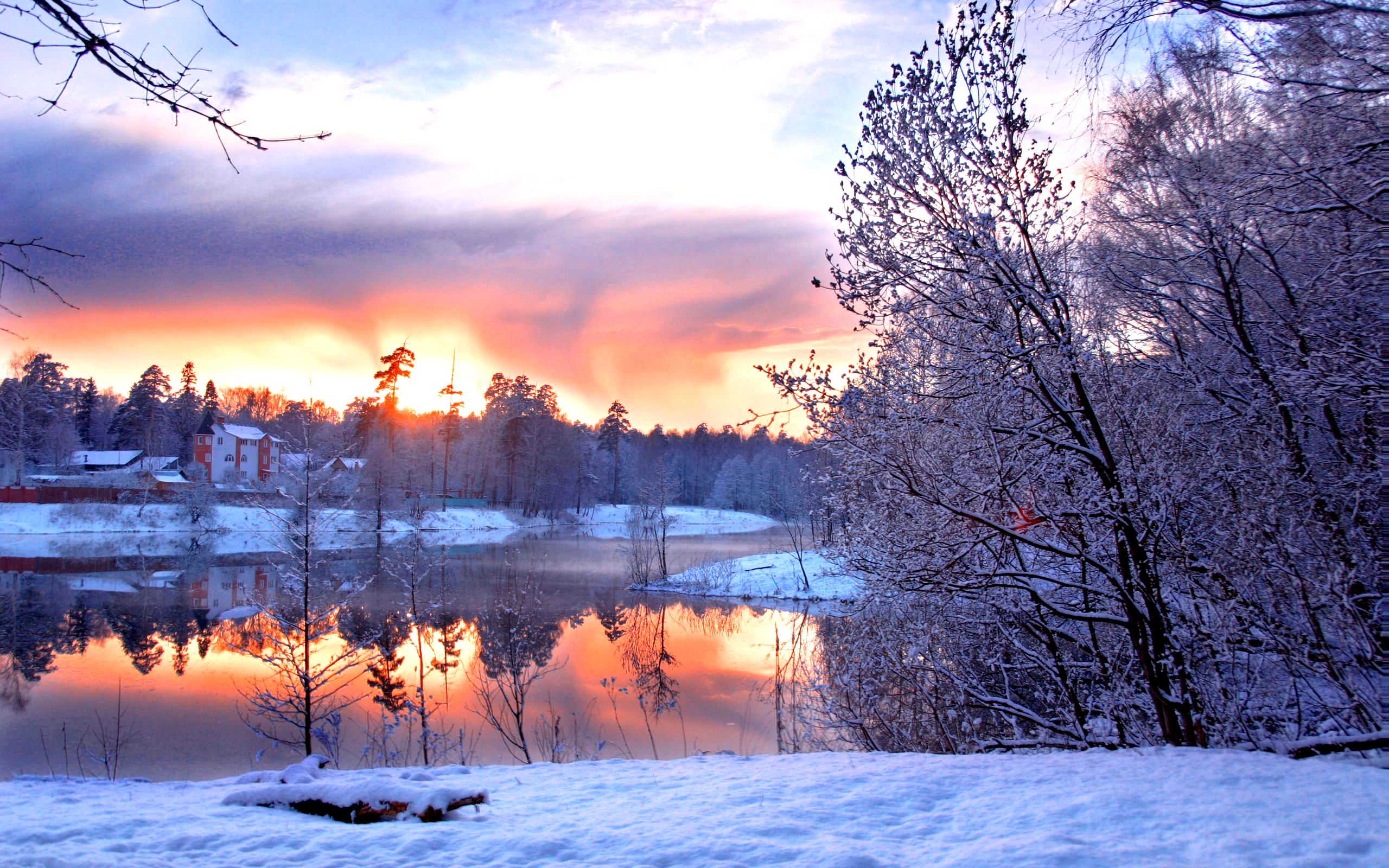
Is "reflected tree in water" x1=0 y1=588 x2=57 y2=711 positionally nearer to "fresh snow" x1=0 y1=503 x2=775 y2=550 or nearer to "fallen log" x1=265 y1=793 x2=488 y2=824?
"fallen log" x1=265 y1=793 x2=488 y2=824

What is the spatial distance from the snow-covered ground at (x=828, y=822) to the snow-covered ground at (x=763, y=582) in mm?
21307

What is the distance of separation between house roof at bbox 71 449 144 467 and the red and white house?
4.75m

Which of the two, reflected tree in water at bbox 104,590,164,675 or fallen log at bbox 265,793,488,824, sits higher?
fallen log at bbox 265,793,488,824

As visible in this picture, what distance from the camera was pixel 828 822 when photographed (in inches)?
161

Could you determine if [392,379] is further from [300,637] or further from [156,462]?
[300,637]

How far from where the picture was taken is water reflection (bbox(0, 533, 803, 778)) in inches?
475

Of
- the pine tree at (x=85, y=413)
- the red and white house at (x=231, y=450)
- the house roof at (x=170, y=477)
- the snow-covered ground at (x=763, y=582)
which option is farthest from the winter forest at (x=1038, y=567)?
the pine tree at (x=85, y=413)

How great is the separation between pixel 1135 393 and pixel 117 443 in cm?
8742

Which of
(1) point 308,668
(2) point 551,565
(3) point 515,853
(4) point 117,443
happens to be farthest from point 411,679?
(4) point 117,443

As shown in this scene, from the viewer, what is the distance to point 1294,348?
610cm

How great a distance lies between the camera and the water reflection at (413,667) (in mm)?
12055

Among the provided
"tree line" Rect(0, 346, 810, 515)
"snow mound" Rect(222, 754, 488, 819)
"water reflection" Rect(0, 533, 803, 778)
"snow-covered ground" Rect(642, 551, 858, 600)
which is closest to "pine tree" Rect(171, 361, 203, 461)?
"tree line" Rect(0, 346, 810, 515)

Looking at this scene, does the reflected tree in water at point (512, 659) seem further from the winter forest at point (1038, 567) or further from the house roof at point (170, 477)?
the house roof at point (170, 477)

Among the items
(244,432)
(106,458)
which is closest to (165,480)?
(106,458)
